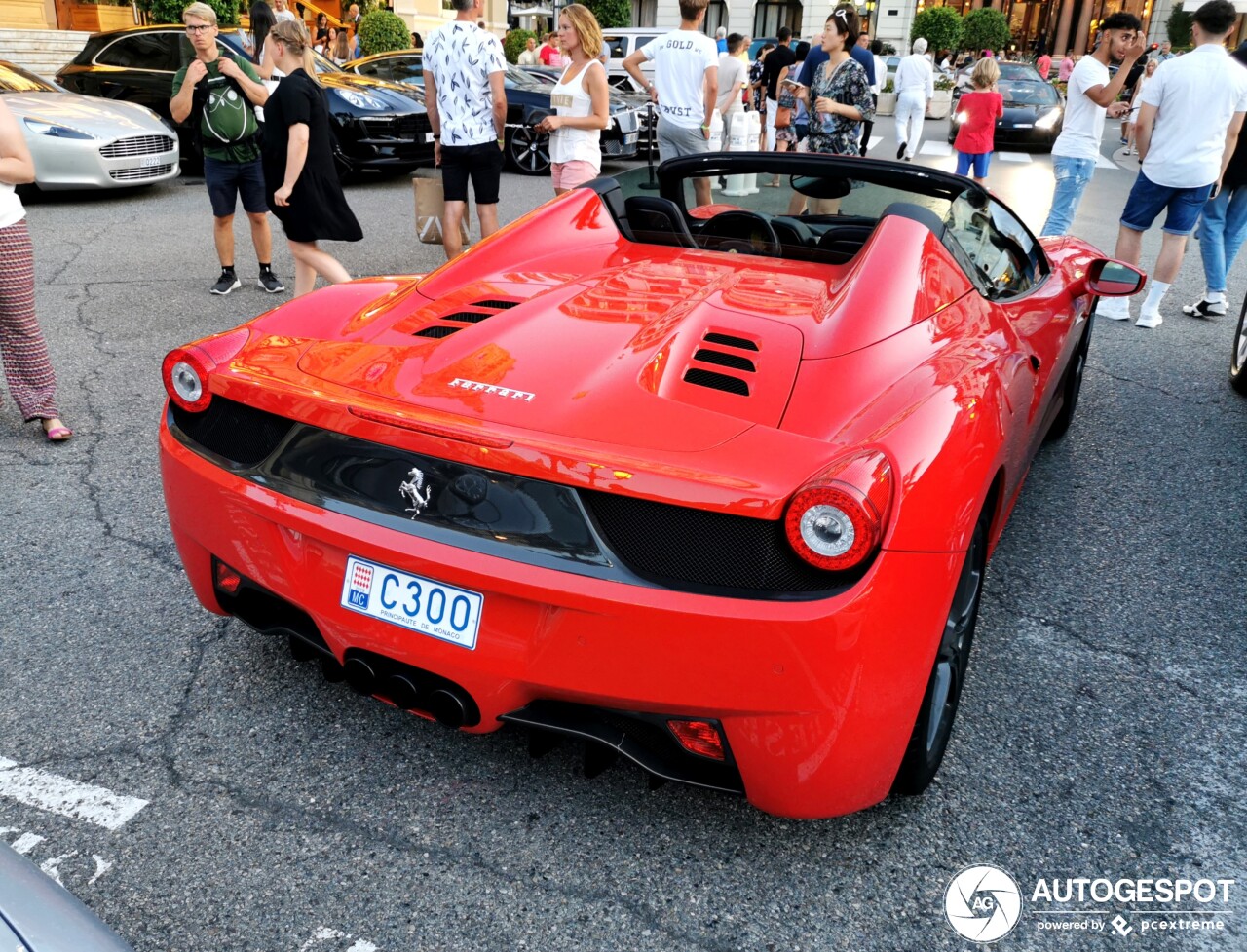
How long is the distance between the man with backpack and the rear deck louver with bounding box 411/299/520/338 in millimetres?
4217

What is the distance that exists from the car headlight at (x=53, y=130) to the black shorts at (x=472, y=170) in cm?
482

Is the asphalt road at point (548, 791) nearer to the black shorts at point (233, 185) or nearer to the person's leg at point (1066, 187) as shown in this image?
the black shorts at point (233, 185)

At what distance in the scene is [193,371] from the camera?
2266 mm

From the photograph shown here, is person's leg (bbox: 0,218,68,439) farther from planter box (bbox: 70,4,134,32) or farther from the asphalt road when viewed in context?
planter box (bbox: 70,4,134,32)

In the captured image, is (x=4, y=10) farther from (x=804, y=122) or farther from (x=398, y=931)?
(x=398, y=931)

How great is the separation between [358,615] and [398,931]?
60 centimetres

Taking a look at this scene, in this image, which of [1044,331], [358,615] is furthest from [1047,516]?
[358,615]

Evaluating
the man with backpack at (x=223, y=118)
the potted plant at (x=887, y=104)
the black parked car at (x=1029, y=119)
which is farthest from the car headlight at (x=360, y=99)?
the potted plant at (x=887, y=104)

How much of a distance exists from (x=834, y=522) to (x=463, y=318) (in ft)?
3.96

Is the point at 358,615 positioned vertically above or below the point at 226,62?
below

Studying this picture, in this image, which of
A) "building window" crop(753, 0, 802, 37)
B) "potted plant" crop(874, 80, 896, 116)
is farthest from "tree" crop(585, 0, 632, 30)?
"potted plant" crop(874, 80, 896, 116)

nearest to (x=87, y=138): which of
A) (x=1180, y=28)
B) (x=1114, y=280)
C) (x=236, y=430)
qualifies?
(x=236, y=430)

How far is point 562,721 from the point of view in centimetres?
191

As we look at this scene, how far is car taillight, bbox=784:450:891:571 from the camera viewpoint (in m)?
1.67
